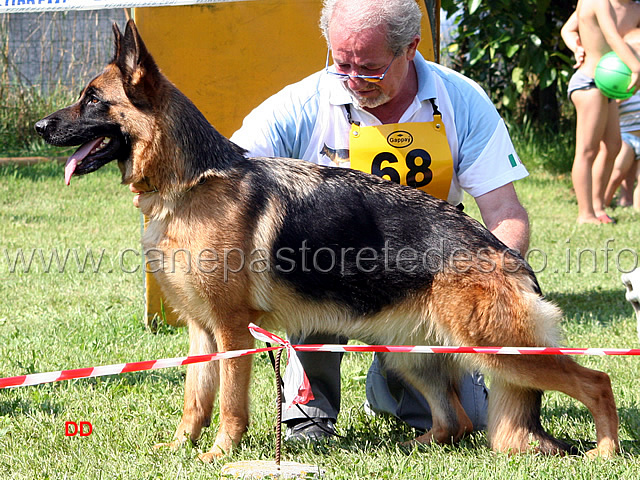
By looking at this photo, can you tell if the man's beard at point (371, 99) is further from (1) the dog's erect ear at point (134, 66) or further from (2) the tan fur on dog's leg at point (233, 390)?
(2) the tan fur on dog's leg at point (233, 390)

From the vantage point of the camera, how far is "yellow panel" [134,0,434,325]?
189 inches

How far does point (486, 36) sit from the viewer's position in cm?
1066

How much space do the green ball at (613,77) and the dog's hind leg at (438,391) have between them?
505 centimetres

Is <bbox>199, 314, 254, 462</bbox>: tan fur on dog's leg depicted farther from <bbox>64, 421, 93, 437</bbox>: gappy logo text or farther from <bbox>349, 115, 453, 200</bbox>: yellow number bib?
<bbox>349, 115, 453, 200</bbox>: yellow number bib

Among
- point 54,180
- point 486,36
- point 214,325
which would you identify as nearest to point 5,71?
point 54,180

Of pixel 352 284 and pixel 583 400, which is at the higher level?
pixel 352 284

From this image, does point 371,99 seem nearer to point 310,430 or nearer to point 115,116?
point 115,116

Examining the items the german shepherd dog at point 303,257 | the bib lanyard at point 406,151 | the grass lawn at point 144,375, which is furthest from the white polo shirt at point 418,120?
the grass lawn at point 144,375

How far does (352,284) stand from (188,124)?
0.92 metres

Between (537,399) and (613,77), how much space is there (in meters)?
5.34

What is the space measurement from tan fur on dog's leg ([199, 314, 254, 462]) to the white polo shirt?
0.94m

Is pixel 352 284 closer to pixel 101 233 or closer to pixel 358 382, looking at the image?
pixel 358 382

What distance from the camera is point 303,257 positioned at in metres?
2.98

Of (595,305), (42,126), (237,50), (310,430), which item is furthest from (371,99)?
(595,305)
